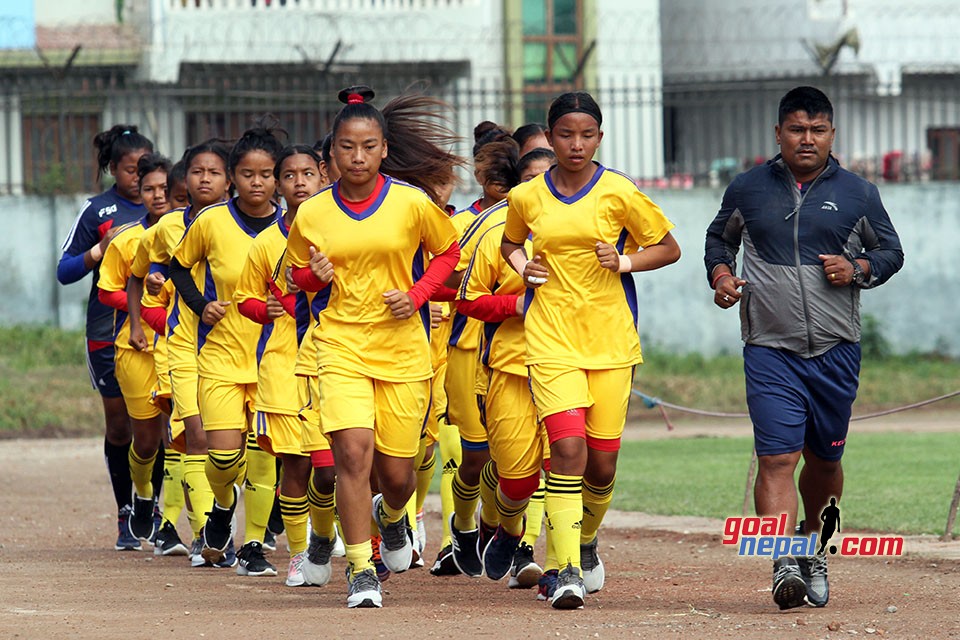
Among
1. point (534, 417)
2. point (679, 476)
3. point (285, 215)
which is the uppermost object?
point (285, 215)

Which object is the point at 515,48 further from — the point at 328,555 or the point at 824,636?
the point at 824,636

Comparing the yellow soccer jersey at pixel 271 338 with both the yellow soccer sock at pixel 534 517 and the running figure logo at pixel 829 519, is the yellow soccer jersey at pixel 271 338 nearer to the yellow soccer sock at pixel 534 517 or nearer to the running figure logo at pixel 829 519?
the yellow soccer sock at pixel 534 517

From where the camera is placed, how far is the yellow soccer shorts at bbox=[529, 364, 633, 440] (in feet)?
25.7

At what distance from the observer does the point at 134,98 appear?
75.9ft

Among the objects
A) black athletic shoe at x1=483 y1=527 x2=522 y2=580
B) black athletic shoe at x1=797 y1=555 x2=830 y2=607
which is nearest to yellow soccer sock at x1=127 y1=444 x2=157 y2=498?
black athletic shoe at x1=483 y1=527 x2=522 y2=580

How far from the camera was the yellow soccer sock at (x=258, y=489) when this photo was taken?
31.2ft

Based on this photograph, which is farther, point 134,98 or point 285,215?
point 134,98

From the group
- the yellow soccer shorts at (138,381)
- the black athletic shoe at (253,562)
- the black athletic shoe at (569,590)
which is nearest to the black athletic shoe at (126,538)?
the yellow soccer shorts at (138,381)

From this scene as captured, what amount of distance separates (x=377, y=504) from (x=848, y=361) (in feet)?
9.15

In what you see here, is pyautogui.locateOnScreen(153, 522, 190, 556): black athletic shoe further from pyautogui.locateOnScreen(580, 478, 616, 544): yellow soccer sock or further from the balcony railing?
the balcony railing

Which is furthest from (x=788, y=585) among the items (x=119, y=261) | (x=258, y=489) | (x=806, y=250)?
(x=119, y=261)

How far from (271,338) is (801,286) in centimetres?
297

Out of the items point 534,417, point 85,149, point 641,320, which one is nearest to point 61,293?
point 85,149

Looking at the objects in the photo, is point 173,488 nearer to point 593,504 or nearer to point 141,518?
point 141,518
